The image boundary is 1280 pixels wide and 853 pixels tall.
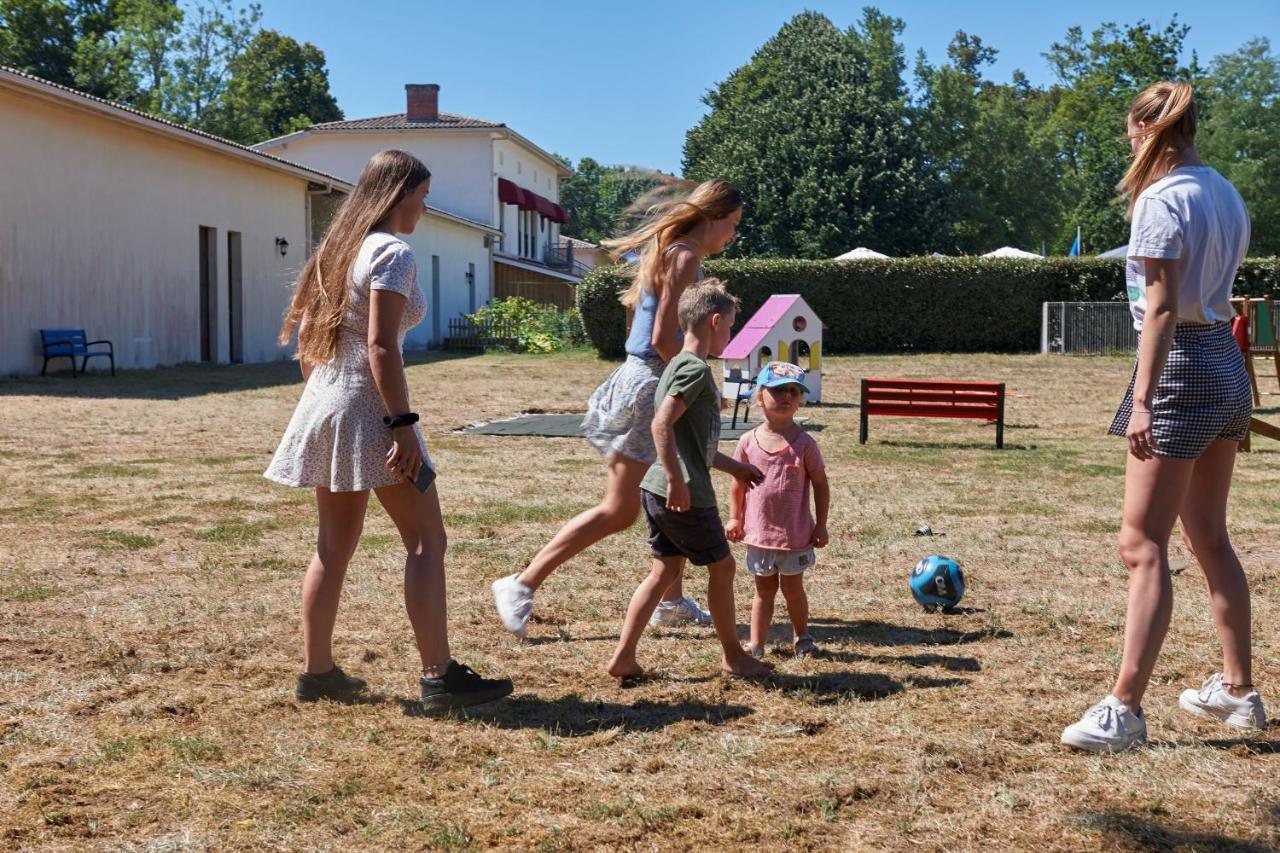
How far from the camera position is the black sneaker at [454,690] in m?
3.91

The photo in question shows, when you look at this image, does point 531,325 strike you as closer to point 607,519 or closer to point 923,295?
point 923,295

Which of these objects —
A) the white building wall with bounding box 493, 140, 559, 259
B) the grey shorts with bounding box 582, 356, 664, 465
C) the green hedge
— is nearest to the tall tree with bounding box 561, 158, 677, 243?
the white building wall with bounding box 493, 140, 559, 259

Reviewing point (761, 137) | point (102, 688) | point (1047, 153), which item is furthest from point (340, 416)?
point (1047, 153)

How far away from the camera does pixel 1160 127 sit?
3.53 m

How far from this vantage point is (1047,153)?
5900 centimetres

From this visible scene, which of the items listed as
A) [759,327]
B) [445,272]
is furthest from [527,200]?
[759,327]

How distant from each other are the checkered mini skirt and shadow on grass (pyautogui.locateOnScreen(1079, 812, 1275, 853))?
102cm

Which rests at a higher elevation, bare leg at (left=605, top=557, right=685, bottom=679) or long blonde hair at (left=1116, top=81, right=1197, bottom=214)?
long blonde hair at (left=1116, top=81, right=1197, bottom=214)

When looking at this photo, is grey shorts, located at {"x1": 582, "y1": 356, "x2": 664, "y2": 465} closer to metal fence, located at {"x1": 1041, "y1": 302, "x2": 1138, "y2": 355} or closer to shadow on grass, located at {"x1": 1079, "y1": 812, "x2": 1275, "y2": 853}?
shadow on grass, located at {"x1": 1079, "y1": 812, "x2": 1275, "y2": 853}

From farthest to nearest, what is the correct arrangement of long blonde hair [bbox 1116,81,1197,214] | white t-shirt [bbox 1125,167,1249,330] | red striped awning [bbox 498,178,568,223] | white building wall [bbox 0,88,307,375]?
red striped awning [bbox 498,178,568,223], white building wall [bbox 0,88,307,375], long blonde hair [bbox 1116,81,1197,214], white t-shirt [bbox 1125,167,1249,330]

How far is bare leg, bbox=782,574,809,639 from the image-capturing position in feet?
15.2

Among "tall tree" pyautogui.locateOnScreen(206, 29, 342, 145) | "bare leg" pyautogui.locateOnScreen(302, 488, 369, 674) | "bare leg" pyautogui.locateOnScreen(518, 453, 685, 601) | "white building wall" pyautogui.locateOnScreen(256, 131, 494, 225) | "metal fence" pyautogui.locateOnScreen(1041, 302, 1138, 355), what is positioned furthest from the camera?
"tall tree" pyautogui.locateOnScreen(206, 29, 342, 145)

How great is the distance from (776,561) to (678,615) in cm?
73

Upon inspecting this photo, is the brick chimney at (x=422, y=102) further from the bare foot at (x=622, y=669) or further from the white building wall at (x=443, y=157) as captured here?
the bare foot at (x=622, y=669)
